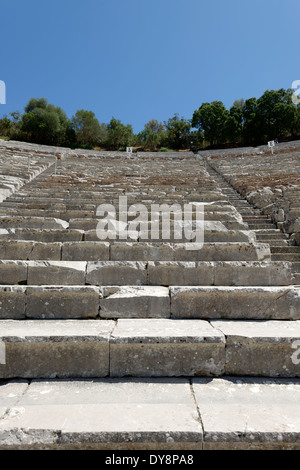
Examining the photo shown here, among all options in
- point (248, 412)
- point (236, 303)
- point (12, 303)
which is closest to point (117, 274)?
point (12, 303)

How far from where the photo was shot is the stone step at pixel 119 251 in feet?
12.3

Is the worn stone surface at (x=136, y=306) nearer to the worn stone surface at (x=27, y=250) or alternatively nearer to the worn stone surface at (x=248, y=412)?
the worn stone surface at (x=248, y=412)

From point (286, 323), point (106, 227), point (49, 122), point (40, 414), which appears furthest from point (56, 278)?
point (49, 122)

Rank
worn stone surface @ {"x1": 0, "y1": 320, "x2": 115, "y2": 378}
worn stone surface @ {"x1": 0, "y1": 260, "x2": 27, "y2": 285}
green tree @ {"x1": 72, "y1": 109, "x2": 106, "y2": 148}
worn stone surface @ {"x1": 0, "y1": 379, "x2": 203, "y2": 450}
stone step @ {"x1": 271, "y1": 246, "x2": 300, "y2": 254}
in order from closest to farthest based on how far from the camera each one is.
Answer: worn stone surface @ {"x1": 0, "y1": 379, "x2": 203, "y2": 450}, worn stone surface @ {"x1": 0, "y1": 320, "x2": 115, "y2": 378}, worn stone surface @ {"x1": 0, "y1": 260, "x2": 27, "y2": 285}, stone step @ {"x1": 271, "y1": 246, "x2": 300, "y2": 254}, green tree @ {"x1": 72, "y1": 109, "x2": 106, "y2": 148}

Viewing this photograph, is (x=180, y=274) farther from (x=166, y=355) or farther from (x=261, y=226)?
(x=261, y=226)

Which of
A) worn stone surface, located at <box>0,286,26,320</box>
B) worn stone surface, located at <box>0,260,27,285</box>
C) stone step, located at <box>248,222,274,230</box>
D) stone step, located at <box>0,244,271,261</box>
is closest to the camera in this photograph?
worn stone surface, located at <box>0,286,26,320</box>

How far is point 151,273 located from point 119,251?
67 centimetres

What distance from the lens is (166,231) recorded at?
14.3 feet

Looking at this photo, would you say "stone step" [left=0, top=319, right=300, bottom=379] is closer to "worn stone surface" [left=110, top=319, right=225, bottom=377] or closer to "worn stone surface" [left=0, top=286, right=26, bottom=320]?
"worn stone surface" [left=110, top=319, right=225, bottom=377]

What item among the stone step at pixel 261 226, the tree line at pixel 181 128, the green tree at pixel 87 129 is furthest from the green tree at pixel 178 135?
the stone step at pixel 261 226

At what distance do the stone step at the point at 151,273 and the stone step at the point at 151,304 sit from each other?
427 millimetres

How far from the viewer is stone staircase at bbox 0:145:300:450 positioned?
163 cm

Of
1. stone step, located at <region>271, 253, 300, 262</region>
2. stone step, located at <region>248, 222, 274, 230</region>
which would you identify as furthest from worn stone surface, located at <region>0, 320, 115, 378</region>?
stone step, located at <region>248, 222, 274, 230</region>
